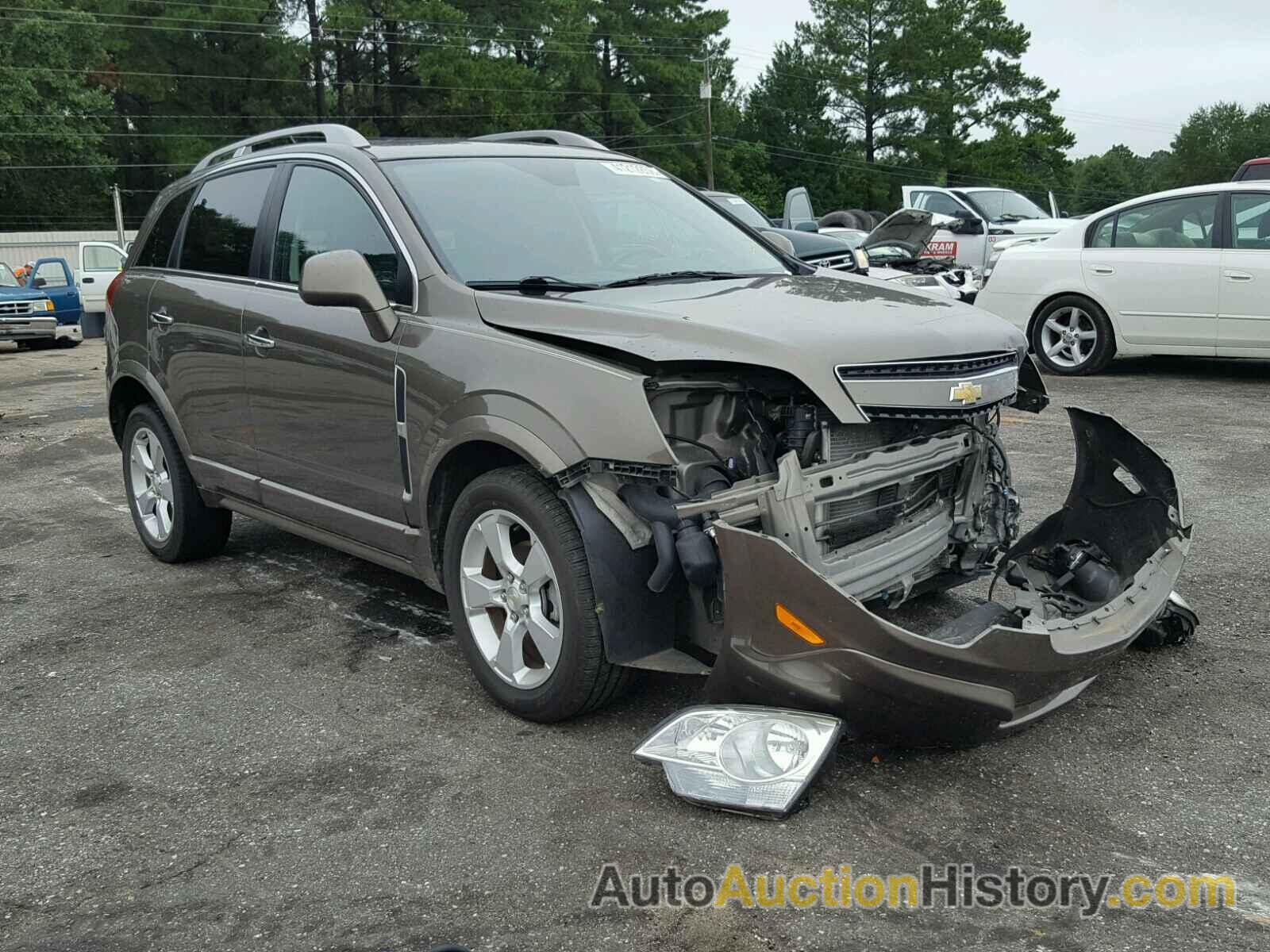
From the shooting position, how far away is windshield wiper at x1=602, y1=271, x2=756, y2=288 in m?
4.26

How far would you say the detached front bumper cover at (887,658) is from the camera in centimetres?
314

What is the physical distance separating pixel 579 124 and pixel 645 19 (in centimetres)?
635

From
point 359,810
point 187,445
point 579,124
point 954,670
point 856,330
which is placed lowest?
point 359,810

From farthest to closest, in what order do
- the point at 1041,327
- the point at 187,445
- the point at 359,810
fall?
the point at 1041,327 → the point at 187,445 → the point at 359,810

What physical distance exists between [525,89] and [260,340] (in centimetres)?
5090

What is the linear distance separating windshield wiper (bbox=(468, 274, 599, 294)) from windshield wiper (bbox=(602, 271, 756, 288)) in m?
0.11

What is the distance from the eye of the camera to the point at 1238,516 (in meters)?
6.09

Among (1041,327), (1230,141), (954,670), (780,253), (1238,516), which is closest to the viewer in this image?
(954,670)

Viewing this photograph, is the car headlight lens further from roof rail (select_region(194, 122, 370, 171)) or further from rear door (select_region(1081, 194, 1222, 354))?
roof rail (select_region(194, 122, 370, 171))

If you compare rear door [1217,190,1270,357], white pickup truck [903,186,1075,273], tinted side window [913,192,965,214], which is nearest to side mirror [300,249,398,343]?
rear door [1217,190,1270,357]

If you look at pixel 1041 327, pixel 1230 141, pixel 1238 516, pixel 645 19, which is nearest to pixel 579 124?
pixel 645 19

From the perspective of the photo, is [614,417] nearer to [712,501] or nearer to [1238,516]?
[712,501]

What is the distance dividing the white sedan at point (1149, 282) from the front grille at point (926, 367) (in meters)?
6.65

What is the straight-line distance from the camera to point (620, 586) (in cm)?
350
